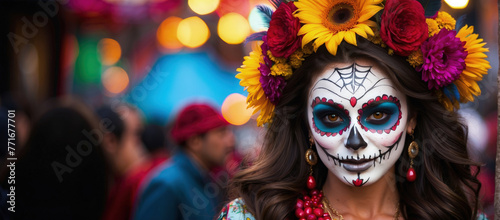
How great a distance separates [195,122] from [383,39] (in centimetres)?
239

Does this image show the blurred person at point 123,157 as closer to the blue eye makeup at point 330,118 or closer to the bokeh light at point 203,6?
the blue eye makeup at point 330,118

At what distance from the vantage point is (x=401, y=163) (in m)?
2.94

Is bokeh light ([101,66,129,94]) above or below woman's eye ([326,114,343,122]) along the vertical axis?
above

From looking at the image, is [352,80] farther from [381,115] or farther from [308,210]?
[308,210]

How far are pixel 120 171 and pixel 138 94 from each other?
4.41m

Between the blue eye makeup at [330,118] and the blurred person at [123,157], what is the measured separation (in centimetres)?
223

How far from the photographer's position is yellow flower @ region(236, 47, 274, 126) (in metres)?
2.95

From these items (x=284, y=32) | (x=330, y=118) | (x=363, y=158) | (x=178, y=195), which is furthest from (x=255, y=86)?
(x=178, y=195)

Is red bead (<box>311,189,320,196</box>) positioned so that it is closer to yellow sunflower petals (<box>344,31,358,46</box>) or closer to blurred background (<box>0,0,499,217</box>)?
yellow sunflower petals (<box>344,31,358,46</box>)

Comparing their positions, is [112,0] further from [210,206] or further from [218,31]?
[210,206]

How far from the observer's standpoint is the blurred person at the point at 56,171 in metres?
3.75

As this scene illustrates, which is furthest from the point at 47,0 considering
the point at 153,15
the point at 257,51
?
the point at 257,51

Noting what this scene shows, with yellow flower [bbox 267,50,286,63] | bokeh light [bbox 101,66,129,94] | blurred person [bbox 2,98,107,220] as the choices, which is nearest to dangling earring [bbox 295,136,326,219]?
yellow flower [bbox 267,50,286,63]

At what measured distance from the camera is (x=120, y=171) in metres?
5.95
